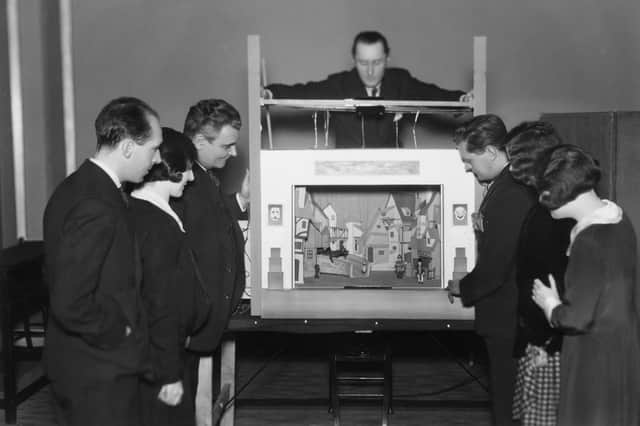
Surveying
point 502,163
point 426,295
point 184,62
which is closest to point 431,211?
point 426,295

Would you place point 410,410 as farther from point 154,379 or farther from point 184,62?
point 184,62

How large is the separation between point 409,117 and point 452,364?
165 cm

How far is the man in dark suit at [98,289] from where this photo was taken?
2408mm

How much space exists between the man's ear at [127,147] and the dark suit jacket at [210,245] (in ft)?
2.36

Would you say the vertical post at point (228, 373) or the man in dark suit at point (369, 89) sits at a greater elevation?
the man in dark suit at point (369, 89)

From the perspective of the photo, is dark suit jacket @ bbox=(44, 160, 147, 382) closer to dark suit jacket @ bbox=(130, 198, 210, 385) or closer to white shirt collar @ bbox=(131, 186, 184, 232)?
dark suit jacket @ bbox=(130, 198, 210, 385)

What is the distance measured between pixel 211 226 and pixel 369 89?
1.51 m

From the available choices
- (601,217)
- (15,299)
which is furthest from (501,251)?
(15,299)

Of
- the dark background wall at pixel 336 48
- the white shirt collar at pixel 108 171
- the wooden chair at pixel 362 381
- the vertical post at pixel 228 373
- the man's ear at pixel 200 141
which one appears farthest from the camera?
the dark background wall at pixel 336 48

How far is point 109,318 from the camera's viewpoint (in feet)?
8.06

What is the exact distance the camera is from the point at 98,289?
2488 millimetres

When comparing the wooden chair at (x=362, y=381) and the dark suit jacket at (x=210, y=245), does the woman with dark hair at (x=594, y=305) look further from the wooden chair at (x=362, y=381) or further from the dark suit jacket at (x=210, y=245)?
the wooden chair at (x=362, y=381)

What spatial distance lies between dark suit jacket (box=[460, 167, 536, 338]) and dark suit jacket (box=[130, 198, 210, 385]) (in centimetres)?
114

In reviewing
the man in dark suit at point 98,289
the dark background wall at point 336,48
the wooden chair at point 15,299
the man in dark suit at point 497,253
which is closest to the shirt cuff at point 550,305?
the man in dark suit at point 497,253
